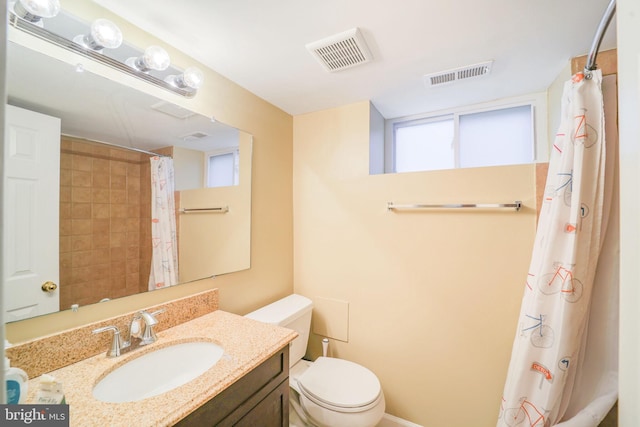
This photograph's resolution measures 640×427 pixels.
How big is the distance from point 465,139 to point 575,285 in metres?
1.20

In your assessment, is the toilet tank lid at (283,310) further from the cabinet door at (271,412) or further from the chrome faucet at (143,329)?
the chrome faucet at (143,329)

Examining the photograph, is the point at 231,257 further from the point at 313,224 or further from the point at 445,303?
the point at 445,303

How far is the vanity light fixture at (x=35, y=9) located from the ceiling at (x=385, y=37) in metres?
0.23

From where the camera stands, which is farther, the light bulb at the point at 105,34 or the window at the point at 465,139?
the window at the point at 465,139

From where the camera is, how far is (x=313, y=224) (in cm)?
206

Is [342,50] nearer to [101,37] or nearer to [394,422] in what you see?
[101,37]

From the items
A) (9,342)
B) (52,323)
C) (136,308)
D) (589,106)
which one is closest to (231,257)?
(136,308)

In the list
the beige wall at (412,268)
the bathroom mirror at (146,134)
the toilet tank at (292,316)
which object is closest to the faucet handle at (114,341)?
the bathroom mirror at (146,134)

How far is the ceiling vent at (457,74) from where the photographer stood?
4.72ft

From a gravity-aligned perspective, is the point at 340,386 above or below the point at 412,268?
below

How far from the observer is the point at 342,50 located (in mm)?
1306

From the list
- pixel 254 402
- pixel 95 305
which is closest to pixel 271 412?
pixel 254 402

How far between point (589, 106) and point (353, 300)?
1636 mm

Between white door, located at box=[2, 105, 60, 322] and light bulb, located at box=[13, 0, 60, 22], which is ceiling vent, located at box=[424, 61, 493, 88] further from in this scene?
white door, located at box=[2, 105, 60, 322]
